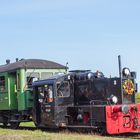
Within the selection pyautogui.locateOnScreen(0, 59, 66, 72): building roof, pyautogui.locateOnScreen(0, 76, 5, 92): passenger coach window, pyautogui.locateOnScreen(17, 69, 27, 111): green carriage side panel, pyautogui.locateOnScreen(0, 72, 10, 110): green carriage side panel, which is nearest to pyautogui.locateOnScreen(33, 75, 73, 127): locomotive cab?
pyautogui.locateOnScreen(17, 69, 27, 111): green carriage side panel

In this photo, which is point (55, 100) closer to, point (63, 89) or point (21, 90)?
point (63, 89)

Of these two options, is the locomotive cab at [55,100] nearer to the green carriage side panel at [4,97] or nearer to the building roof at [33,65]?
the building roof at [33,65]

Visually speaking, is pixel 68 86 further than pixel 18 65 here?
No

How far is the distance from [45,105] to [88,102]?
193cm

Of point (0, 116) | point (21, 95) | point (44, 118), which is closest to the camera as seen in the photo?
point (44, 118)

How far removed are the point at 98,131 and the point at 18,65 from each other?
5.89m

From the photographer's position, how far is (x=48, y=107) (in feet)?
60.1

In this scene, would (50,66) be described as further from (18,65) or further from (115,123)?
(115,123)

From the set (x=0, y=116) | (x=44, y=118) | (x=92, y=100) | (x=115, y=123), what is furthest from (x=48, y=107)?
(x=0, y=116)

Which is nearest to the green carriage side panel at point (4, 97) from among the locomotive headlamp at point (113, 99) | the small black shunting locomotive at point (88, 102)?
the small black shunting locomotive at point (88, 102)

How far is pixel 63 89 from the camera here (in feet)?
60.0

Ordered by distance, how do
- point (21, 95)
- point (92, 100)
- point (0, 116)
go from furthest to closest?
point (0, 116) → point (21, 95) → point (92, 100)

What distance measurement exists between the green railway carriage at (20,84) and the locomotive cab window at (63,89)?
2.60 m

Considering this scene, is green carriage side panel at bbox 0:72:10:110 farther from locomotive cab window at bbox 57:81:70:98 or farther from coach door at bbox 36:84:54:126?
locomotive cab window at bbox 57:81:70:98
